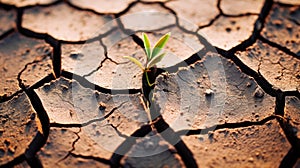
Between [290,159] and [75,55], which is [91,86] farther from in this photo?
[290,159]

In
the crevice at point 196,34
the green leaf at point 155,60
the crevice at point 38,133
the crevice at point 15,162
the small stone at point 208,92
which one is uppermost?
the crevice at point 196,34

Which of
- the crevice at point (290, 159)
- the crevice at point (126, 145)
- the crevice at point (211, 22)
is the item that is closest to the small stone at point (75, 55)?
the crevice at point (126, 145)

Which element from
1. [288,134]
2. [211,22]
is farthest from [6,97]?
[288,134]

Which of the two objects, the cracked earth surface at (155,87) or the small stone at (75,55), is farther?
the small stone at (75,55)

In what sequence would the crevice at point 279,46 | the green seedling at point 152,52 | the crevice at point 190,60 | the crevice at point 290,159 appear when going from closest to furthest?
1. the crevice at point 290,159
2. the green seedling at point 152,52
3. the crevice at point 190,60
4. the crevice at point 279,46

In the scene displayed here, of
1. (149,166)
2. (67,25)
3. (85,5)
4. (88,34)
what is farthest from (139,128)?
(85,5)

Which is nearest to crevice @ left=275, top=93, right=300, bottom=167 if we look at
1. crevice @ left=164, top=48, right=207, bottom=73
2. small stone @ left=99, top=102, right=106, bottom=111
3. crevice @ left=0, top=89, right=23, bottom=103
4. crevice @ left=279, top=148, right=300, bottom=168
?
crevice @ left=279, top=148, right=300, bottom=168

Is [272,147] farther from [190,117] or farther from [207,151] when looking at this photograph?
[190,117]

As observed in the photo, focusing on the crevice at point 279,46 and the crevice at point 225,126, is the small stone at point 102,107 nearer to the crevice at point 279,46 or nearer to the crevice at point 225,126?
the crevice at point 225,126

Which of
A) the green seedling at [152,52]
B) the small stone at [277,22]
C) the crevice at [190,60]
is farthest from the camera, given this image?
the small stone at [277,22]
